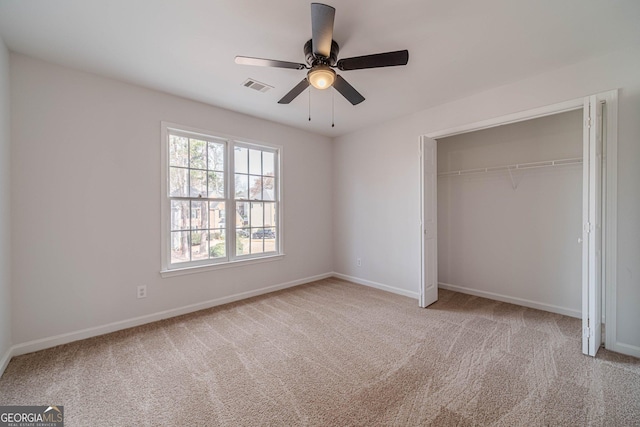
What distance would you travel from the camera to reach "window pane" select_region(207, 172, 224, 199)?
357 centimetres

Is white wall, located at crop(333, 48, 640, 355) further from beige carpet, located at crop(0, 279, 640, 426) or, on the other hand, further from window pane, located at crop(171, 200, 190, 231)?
window pane, located at crop(171, 200, 190, 231)

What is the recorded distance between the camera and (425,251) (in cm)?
349

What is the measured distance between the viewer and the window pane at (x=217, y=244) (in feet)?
11.7

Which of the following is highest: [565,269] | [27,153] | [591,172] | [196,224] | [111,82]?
[111,82]

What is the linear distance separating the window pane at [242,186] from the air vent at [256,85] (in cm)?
134

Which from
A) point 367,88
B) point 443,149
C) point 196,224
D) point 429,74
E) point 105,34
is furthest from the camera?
point 443,149

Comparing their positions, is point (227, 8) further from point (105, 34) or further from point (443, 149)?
point (443, 149)

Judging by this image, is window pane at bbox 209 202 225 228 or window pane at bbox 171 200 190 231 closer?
window pane at bbox 171 200 190 231

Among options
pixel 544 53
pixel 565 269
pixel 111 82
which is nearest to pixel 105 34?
pixel 111 82

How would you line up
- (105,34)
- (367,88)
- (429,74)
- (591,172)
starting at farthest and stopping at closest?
(367,88), (429,74), (591,172), (105,34)

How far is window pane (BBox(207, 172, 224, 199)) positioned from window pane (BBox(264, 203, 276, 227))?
0.77m

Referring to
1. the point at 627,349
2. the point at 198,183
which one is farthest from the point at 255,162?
the point at 627,349

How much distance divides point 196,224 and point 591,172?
4257 millimetres

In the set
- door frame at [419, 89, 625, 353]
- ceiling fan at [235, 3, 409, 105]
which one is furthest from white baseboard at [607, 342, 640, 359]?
ceiling fan at [235, 3, 409, 105]
